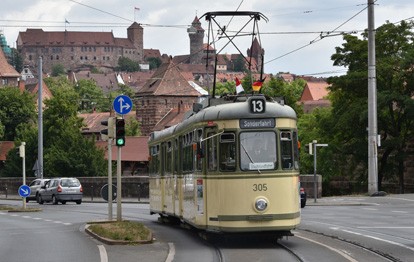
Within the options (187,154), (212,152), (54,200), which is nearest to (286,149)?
(212,152)

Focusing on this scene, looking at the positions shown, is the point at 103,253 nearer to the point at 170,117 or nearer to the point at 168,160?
the point at 168,160

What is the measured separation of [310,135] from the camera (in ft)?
291

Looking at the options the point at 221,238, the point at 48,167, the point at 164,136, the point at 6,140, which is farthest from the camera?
the point at 6,140

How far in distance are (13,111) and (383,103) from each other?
286 feet

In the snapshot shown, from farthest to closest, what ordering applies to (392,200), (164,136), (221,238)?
(392,200) → (164,136) → (221,238)

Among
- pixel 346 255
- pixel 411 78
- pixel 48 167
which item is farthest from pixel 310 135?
pixel 346 255

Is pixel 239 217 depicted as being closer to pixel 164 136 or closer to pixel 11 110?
pixel 164 136

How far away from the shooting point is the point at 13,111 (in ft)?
464

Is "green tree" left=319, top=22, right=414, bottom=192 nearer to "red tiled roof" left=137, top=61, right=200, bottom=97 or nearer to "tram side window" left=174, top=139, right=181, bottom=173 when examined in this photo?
"tram side window" left=174, top=139, right=181, bottom=173

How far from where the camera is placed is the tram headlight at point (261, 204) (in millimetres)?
20781

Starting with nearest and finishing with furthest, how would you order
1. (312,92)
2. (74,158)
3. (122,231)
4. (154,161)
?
(122,231) → (154,161) → (74,158) → (312,92)

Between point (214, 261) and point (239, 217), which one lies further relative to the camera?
point (239, 217)

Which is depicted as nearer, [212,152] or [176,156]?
[212,152]

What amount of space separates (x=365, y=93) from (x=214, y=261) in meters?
48.2
